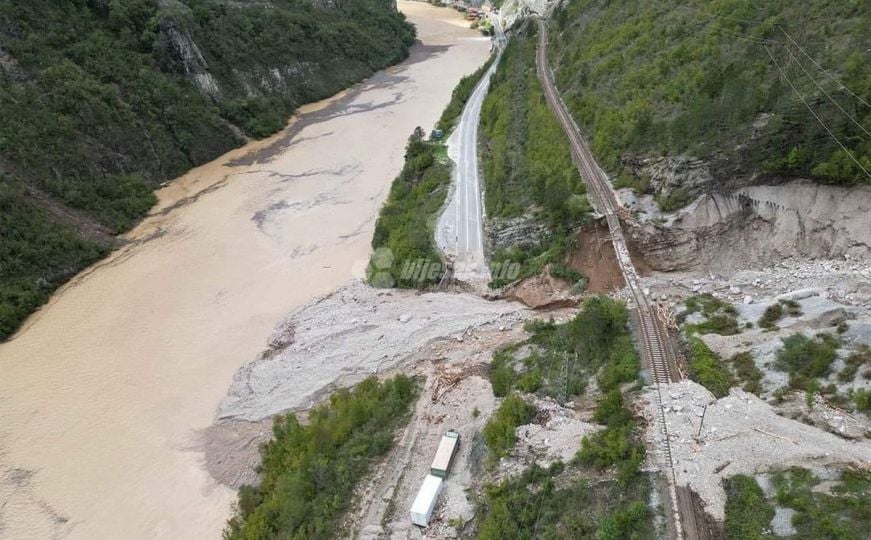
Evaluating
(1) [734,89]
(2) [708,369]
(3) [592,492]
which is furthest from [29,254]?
(1) [734,89]

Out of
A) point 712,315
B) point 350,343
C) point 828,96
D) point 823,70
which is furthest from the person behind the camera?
point 350,343

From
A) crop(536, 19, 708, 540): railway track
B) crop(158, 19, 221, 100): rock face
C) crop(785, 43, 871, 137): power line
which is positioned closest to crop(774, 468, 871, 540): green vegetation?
crop(536, 19, 708, 540): railway track

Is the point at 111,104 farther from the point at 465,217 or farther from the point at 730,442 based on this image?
the point at 730,442

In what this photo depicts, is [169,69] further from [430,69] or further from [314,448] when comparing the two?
[314,448]

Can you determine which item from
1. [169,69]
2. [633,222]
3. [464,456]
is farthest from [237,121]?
[464,456]

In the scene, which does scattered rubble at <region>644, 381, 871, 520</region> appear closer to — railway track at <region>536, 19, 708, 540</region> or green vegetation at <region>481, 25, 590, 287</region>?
railway track at <region>536, 19, 708, 540</region>
